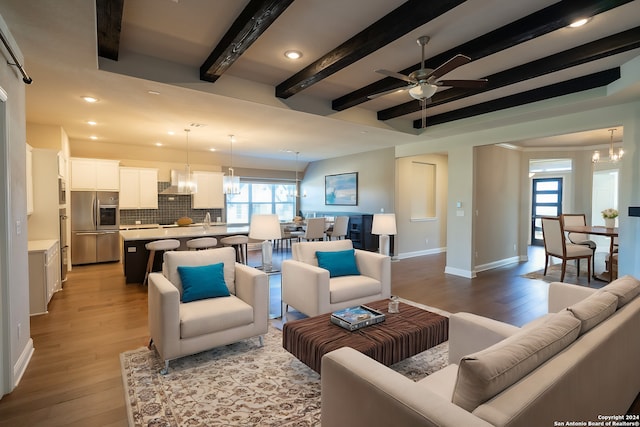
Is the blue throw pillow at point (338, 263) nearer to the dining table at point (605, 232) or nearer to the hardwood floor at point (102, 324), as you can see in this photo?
the hardwood floor at point (102, 324)

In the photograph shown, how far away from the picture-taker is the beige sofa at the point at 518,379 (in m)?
1.07

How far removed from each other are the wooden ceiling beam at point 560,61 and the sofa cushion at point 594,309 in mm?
2495

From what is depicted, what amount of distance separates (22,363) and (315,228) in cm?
522

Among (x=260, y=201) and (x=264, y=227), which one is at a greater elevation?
(x=260, y=201)

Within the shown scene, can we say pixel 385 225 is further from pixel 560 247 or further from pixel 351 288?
pixel 560 247

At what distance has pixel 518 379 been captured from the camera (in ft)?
3.84

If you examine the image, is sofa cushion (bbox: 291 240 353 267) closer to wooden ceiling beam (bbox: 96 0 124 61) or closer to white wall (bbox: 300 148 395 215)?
wooden ceiling beam (bbox: 96 0 124 61)

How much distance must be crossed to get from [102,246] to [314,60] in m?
5.88

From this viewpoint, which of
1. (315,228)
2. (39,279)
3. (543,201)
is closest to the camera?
(39,279)

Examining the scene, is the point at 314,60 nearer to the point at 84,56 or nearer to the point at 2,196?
the point at 84,56

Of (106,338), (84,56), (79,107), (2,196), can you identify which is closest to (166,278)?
(106,338)

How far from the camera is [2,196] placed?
7.34ft

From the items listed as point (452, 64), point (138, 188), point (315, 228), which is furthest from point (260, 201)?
point (452, 64)

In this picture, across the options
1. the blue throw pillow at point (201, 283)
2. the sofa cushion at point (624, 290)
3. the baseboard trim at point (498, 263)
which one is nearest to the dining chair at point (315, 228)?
the baseboard trim at point (498, 263)
